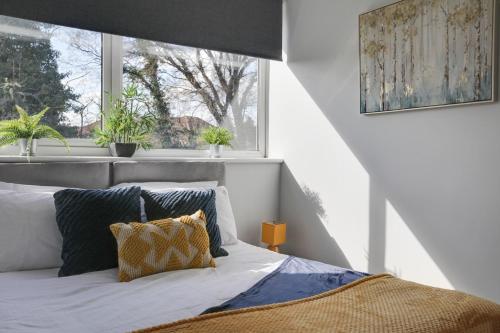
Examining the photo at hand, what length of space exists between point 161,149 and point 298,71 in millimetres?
1261

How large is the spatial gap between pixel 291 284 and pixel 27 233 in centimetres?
126

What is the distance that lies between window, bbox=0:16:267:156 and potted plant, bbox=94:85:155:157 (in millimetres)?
94

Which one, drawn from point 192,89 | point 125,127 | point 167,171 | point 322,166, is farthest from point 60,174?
point 322,166

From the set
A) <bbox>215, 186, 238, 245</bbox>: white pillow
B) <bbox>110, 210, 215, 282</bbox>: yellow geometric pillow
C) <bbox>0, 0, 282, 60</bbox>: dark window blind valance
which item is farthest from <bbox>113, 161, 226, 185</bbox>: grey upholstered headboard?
<bbox>0, 0, 282, 60</bbox>: dark window blind valance

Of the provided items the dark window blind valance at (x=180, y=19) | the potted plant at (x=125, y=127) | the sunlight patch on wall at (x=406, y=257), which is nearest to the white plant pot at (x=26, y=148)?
the potted plant at (x=125, y=127)

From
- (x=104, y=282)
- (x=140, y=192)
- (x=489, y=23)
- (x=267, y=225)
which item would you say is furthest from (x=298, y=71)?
(x=104, y=282)

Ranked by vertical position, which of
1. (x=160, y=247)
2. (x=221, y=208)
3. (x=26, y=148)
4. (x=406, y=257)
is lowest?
(x=406, y=257)

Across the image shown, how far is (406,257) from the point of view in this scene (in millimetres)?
2613

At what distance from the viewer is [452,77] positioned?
234 centimetres

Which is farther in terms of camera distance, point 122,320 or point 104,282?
point 104,282

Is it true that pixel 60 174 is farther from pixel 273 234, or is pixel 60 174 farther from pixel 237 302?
pixel 273 234

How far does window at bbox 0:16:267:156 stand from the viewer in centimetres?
255

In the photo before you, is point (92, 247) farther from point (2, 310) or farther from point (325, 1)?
point (325, 1)

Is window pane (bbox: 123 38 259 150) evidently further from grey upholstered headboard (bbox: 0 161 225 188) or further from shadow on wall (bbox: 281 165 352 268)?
shadow on wall (bbox: 281 165 352 268)
